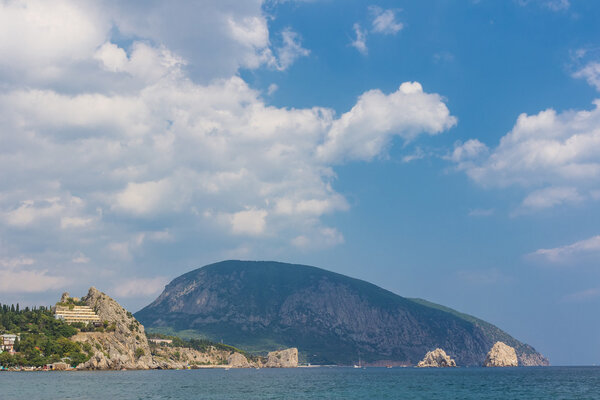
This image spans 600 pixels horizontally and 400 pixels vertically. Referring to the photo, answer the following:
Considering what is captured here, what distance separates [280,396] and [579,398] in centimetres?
7559

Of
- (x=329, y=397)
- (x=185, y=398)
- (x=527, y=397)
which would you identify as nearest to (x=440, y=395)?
(x=527, y=397)

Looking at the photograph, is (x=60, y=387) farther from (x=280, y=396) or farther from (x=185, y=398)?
(x=280, y=396)

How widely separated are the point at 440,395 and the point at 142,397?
7995 centimetres

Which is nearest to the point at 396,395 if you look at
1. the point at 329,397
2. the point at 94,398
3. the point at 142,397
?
the point at 329,397

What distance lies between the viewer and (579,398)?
147500 mm

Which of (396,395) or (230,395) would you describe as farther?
(396,395)

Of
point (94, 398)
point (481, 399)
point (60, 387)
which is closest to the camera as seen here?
point (94, 398)

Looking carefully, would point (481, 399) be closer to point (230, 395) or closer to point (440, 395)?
point (440, 395)

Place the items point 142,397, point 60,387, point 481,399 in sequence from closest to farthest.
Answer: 1. point 142,397
2. point 481,399
3. point 60,387

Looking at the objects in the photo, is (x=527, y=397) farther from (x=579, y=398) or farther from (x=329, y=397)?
(x=329, y=397)

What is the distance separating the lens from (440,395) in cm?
16112

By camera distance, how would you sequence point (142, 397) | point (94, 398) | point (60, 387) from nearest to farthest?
1. point (94, 398)
2. point (142, 397)
3. point (60, 387)

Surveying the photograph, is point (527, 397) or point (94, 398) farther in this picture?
point (527, 397)

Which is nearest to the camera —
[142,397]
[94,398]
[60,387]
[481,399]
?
[94,398]
